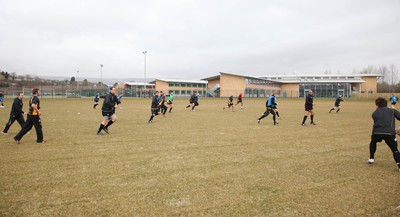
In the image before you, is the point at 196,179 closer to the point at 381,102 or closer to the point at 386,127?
the point at 386,127

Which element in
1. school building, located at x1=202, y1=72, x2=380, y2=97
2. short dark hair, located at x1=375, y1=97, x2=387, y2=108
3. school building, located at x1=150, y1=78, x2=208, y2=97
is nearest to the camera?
short dark hair, located at x1=375, y1=97, x2=387, y2=108

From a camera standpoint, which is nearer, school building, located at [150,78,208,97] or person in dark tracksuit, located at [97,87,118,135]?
person in dark tracksuit, located at [97,87,118,135]

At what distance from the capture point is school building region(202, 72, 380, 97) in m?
64.9

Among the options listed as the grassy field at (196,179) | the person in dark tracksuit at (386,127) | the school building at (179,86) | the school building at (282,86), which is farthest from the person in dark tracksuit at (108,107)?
the school building at (179,86)

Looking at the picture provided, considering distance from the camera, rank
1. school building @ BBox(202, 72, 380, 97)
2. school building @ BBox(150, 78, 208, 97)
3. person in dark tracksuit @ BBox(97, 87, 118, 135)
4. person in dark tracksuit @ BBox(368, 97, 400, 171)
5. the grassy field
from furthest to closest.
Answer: school building @ BBox(150, 78, 208, 97)
school building @ BBox(202, 72, 380, 97)
person in dark tracksuit @ BBox(97, 87, 118, 135)
person in dark tracksuit @ BBox(368, 97, 400, 171)
the grassy field

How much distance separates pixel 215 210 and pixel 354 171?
367 centimetres

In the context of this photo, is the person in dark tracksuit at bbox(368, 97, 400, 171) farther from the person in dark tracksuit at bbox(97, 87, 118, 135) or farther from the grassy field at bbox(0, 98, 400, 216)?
the person in dark tracksuit at bbox(97, 87, 118, 135)

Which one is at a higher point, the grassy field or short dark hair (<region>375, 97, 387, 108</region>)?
short dark hair (<region>375, 97, 387, 108</region>)

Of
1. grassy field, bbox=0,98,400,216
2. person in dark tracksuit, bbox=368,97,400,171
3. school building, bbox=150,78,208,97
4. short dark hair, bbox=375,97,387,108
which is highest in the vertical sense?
school building, bbox=150,78,208,97

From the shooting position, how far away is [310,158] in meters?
6.57

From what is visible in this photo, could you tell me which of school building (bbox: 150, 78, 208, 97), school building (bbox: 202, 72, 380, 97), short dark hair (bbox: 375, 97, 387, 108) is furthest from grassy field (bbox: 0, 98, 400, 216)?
school building (bbox: 150, 78, 208, 97)

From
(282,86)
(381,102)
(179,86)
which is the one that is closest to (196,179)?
(381,102)

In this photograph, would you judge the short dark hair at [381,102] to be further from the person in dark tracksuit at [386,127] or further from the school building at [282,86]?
the school building at [282,86]

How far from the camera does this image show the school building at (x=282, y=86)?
213 ft
